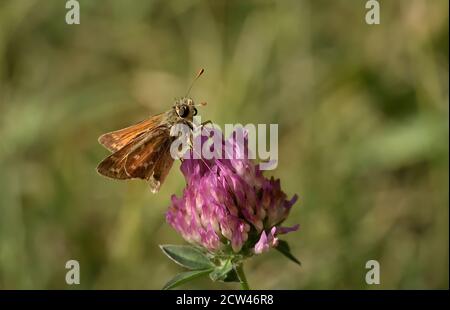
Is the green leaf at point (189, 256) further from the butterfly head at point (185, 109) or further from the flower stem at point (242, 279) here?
the butterfly head at point (185, 109)

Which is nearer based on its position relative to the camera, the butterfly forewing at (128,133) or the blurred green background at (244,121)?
the butterfly forewing at (128,133)

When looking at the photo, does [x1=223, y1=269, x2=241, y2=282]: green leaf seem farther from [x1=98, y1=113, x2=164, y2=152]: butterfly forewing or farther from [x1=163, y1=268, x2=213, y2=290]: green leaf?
[x1=98, y1=113, x2=164, y2=152]: butterfly forewing

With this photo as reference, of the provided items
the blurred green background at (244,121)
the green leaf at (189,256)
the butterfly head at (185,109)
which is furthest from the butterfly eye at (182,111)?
the blurred green background at (244,121)

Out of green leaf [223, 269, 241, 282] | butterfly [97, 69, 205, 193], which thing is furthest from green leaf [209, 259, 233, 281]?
butterfly [97, 69, 205, 193]

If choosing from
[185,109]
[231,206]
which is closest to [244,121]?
[185,109]
